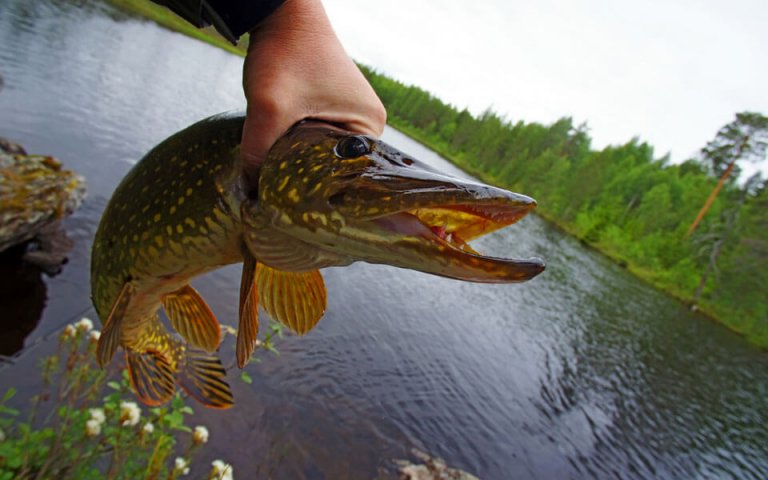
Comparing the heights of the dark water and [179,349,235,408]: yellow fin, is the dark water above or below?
below

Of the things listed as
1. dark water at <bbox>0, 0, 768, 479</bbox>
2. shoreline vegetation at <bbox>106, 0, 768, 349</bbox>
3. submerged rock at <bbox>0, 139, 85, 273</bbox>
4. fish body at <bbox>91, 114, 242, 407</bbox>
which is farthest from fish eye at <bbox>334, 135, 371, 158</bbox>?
shoreline vegetation at <bbox>106, 0, 768, 349</bbox>

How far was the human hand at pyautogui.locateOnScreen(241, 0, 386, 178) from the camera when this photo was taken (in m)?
1.19

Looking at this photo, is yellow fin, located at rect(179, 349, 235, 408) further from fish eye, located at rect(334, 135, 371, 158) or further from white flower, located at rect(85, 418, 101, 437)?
fish eye, located at rect(334, 135, 371, 158)

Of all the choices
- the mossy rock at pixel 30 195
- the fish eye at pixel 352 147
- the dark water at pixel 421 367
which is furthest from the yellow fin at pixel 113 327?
the mossy rock at pixel 30 195

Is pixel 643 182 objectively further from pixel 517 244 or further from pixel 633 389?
pixel 633 389

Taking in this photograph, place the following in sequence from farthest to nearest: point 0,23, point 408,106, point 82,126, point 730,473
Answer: point 408,106 < point 0,23 < point 82,126 < point 730,473

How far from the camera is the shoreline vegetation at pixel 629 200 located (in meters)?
25.7

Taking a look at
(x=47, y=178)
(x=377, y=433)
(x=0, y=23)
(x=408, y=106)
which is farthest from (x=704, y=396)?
(x=408, y=106)

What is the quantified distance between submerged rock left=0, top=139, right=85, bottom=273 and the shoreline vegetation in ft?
12.4

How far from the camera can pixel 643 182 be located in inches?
1754

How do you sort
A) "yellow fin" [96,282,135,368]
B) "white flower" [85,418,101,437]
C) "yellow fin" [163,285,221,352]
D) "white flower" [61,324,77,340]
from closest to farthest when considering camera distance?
"yellow fin" [96,282,135,368] < "yellow fin" [163,285,221,352] < "white flower" [85,418,101,437] < "white flower" [61,324,77,340]

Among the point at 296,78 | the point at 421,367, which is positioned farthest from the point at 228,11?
the point at 421,367

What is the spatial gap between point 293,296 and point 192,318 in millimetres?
635

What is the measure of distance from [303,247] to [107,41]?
24.9m
